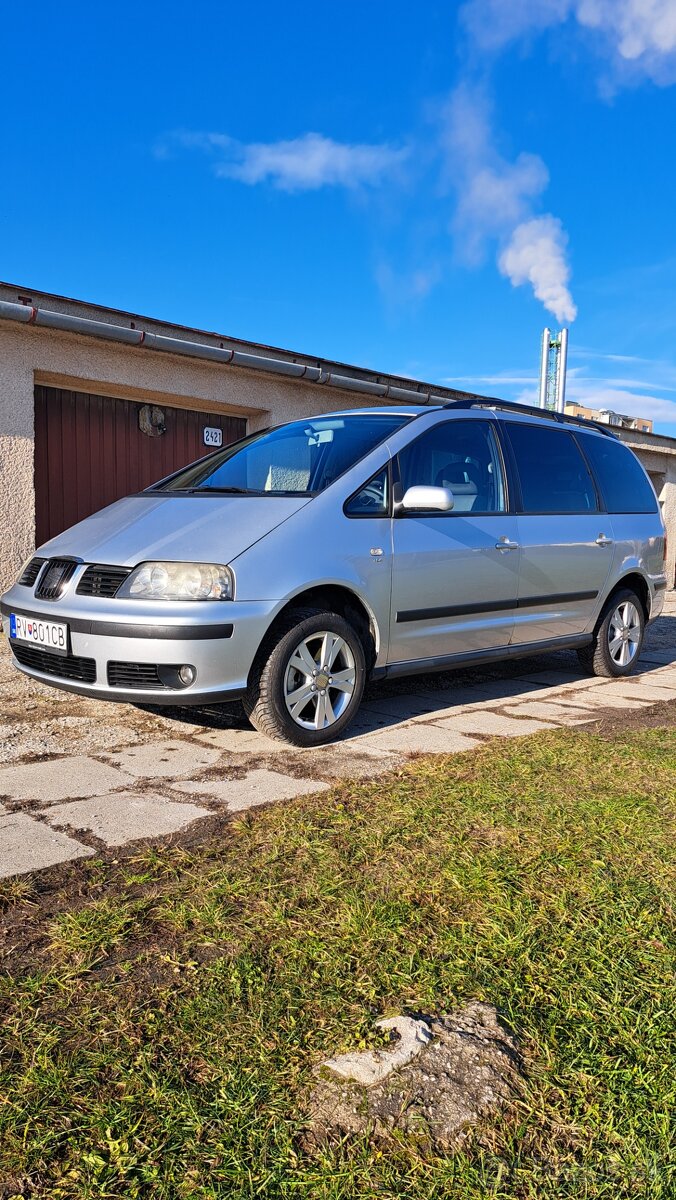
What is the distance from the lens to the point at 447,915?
2.25 meters

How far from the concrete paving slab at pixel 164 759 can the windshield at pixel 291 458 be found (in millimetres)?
1285

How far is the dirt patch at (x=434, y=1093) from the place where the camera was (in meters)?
1.48

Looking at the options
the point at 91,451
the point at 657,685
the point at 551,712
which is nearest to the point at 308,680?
the point at 551,712

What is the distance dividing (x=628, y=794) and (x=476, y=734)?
115cm

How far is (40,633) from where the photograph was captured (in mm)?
4059

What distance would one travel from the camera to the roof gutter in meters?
6.75

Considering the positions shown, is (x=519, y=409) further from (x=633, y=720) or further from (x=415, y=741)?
(x=415, y=741)

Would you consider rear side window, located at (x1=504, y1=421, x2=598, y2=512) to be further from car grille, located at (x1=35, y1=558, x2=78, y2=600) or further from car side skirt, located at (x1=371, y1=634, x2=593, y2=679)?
car grille, located at (x1=35, y1=558, x2=78, y2=600)

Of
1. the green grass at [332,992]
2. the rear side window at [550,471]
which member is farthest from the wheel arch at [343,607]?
the rear side window at [550,471]

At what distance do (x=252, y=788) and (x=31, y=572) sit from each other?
181 centimetres

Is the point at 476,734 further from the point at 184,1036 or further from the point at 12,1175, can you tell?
the point at 12,1175

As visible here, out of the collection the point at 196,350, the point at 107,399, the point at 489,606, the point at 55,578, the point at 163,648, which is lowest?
the point at 163,648

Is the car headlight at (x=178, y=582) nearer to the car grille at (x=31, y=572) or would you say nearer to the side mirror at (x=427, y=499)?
the car grille at (x=31, y=572)

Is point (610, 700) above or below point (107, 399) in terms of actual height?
below
